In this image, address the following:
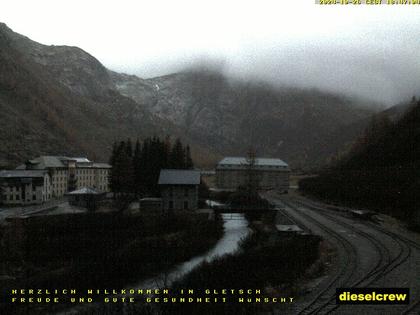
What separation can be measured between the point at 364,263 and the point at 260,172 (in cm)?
9341

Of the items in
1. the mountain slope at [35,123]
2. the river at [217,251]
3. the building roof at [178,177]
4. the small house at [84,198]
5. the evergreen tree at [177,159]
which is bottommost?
the river at [217,251]

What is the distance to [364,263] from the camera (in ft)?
85.9

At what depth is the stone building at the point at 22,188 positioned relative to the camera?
60750 mm

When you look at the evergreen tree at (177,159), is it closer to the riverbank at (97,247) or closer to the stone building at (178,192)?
the stone building at (178,192)

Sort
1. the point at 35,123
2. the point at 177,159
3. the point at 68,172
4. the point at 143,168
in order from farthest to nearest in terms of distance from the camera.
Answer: the point at 35,123 → the point at 68,172 → the point at 177,159 → the point at 143,168

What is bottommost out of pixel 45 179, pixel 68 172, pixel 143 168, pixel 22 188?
pixel 22 188

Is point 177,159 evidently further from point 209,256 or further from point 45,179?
point 209,256

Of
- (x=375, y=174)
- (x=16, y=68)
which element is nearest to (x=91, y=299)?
(x=375, y=174)

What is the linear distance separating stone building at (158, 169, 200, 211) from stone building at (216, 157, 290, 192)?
59855mm

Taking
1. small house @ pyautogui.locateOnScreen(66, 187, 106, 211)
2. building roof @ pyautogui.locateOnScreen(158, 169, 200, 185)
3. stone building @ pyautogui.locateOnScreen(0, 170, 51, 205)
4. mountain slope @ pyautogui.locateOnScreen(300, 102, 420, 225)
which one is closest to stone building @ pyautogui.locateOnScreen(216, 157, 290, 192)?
mountain slope @ pyautogui.locateOnScreen(300, 102, 420, 225)

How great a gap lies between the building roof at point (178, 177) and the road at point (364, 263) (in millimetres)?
19203

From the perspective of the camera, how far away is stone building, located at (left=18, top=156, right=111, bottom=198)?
251ft

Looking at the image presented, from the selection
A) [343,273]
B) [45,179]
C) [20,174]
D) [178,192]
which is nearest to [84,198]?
[45,179]

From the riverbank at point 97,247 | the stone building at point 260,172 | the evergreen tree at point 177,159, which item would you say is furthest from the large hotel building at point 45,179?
the stone building at point 260,172
